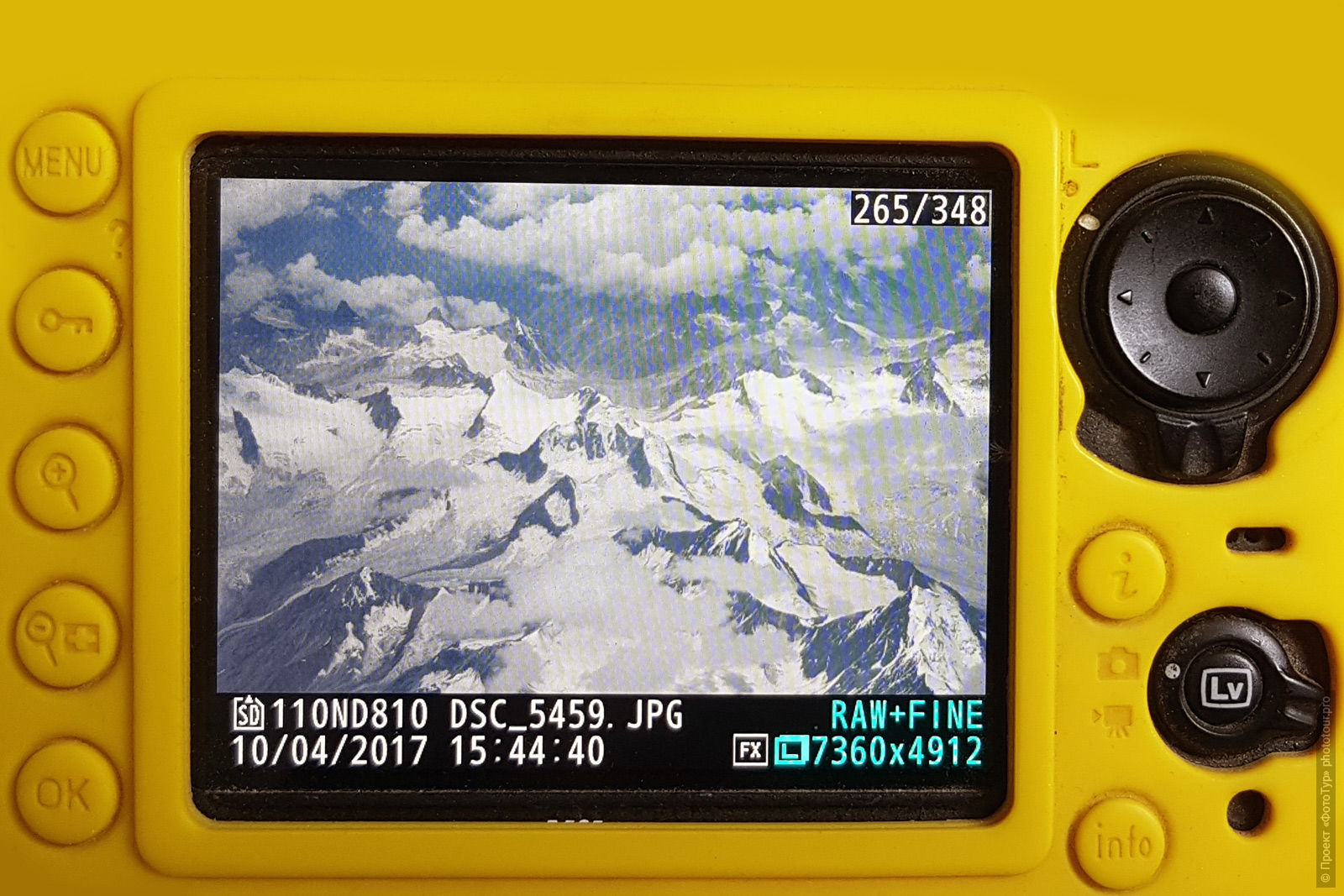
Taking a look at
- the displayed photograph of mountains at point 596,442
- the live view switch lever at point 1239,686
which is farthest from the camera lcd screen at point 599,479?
the live view switch lever at point 1239,686

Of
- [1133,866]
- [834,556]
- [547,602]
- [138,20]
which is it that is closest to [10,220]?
[138,20]

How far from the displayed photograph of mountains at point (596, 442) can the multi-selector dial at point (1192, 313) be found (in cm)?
7

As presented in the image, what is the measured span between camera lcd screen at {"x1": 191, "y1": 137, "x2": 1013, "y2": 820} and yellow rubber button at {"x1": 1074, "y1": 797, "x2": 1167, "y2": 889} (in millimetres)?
66

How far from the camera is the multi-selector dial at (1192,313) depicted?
0.65m

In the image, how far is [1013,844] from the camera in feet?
2.15

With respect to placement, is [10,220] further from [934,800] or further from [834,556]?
[934,800]

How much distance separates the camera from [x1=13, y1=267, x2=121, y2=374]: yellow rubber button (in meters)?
0.63

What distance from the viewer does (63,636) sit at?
0.64 meters

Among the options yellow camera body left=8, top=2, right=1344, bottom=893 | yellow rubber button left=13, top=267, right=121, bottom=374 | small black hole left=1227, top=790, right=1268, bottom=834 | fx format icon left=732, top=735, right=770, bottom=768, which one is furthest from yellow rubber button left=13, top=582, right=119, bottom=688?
small black hole left=1227, top=790, right=1268, bottom=834

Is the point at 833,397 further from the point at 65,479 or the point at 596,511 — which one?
the point at 65,479

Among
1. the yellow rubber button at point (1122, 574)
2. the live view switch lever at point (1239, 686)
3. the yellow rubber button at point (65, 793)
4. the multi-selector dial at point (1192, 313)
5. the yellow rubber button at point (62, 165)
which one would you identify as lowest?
the yellow rubber button at point (65, 793)

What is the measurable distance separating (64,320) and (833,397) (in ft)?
1.52

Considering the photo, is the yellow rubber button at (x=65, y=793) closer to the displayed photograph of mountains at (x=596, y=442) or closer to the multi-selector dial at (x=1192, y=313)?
the displayed photograph of mountains at (x=596, y=442)

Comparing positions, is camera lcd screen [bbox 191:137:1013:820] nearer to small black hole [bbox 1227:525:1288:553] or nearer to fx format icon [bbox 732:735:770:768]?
fx format icon [bbox 732:735:770:768]
